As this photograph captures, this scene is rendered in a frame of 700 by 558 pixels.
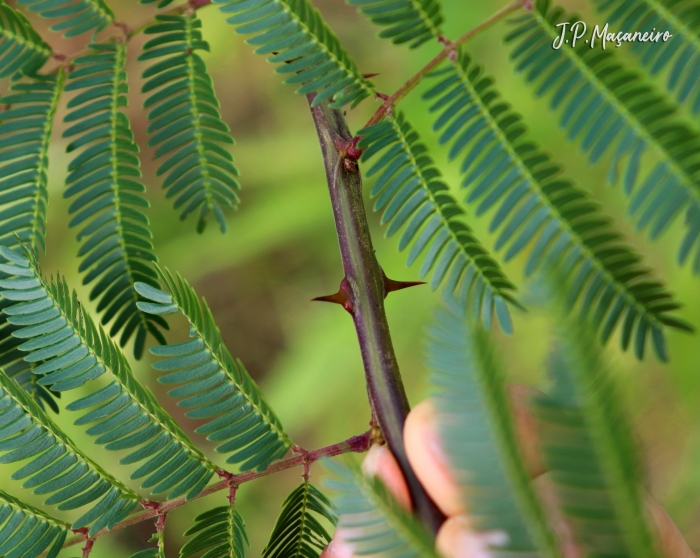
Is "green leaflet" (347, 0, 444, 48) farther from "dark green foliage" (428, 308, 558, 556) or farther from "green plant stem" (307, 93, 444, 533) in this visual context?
"dark green foliage" (428, 308, 558, 556)

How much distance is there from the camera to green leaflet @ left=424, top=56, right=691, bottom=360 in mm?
678

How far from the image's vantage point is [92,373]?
735 millimetres

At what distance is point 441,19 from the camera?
78 cm

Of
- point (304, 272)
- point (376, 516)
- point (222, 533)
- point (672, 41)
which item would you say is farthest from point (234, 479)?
point (304, 272)

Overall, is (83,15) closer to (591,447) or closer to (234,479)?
(234,479)

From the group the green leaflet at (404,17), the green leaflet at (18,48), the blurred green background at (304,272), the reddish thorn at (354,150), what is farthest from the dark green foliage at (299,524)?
the blurred green background at (304,272)

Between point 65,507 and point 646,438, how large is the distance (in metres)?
1.86

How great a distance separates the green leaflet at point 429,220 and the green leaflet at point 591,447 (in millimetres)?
380

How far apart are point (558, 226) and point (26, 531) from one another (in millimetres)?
692

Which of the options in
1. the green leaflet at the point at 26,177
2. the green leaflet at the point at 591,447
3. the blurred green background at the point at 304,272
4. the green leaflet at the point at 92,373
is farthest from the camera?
the blurred green background at the point at 304,272

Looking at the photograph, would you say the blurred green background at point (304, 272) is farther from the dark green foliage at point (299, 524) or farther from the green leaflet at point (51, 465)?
the green leaflet at point (51, 465)

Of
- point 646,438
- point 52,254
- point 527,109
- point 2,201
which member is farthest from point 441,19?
point 52,254

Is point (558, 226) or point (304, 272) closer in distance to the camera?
point (558, 226)

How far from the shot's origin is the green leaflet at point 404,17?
753 millimetres
